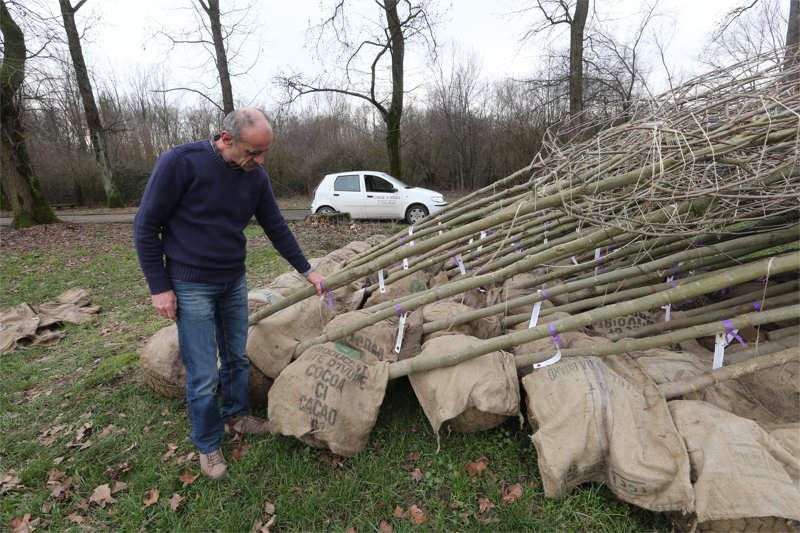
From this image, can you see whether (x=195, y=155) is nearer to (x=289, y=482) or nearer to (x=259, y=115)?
(x=259, y=115)

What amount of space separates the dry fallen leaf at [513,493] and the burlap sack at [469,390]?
30cm

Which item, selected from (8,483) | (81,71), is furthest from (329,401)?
(81,71)

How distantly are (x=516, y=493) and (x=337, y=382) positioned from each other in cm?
106

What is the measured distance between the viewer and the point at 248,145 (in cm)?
193

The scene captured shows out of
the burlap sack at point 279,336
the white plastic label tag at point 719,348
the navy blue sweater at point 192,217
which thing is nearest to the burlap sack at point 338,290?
the burlap sack at point 279,336

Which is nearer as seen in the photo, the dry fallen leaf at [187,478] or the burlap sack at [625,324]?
the dry fallen leaf at [187,478]

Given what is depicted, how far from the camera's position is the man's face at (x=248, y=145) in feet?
6.29

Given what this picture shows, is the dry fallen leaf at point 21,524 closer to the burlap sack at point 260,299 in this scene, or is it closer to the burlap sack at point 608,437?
the burlap sack at point 260,299

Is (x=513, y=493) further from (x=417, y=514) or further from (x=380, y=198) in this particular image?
(x=380, y=198)

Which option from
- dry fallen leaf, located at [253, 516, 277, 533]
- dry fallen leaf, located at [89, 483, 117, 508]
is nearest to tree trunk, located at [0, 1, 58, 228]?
dry fallen leaf, located at [89, 483, 117, 508]

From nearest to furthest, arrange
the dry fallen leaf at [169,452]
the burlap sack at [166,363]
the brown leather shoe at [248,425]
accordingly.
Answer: the dry fallen leaf at [169,452] → the brown leather shoe at [248,425] → the burlap sack at [166,363]

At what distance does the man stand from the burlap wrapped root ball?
44 centimetres

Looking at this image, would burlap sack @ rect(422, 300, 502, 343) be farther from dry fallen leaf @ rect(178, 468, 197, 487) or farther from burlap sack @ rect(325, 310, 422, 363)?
dry fallen leaf @ rect(178, 468, 197, 487)

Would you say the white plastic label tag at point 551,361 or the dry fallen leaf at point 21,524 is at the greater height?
the white plastic label tag at point 551,361
